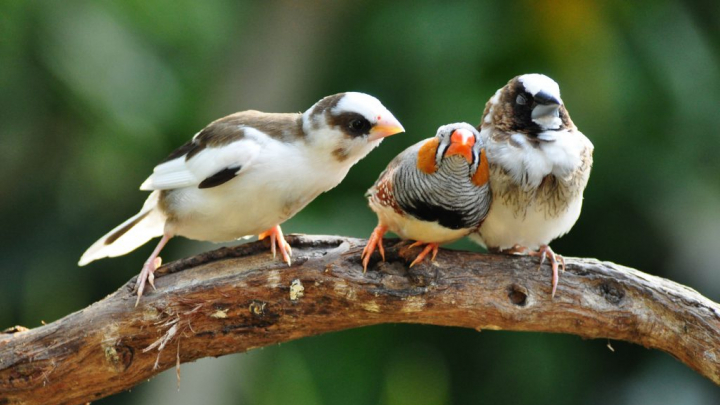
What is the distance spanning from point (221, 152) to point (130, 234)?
0.69m

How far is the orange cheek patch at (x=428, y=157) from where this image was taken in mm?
2746

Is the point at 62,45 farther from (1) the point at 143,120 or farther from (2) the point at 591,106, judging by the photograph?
(2) the point at 591,106

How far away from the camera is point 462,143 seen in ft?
8.67

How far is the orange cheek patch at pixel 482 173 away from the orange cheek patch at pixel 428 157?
14 cm

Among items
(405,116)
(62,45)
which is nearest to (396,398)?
(405,116)

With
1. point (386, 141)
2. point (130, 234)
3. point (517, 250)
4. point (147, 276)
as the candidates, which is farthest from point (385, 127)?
point (386, 141)

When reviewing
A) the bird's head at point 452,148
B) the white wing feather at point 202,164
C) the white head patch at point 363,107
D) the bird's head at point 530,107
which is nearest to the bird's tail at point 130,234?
the white wing feather at point 202,164

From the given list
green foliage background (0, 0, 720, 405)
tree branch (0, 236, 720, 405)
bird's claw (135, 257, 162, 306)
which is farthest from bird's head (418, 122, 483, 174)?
green foliage background (0, 0, 720, 405)

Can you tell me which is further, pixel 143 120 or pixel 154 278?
pixel 143 120

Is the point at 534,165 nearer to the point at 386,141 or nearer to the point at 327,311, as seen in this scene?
the point at 327,311

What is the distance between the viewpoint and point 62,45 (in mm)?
5070

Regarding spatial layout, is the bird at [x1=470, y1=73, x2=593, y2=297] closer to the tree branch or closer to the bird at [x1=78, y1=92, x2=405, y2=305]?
the tree branch

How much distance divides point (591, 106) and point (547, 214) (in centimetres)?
227

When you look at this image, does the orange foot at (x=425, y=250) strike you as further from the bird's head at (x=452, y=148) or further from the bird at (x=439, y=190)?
the bird's head at (x=452, y=148)
